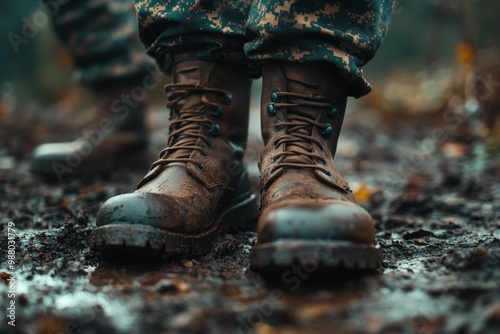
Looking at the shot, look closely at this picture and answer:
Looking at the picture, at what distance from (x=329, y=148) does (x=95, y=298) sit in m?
0.89

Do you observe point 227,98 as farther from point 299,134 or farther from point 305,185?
point 305,185

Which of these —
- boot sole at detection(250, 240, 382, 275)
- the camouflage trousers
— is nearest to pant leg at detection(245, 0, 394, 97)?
the camouflage trousers

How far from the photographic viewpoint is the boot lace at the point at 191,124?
6.36 ft

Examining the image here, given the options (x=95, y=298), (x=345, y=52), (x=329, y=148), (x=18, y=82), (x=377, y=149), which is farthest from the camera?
(x=18, y=82)

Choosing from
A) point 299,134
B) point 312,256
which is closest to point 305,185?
point 299,134

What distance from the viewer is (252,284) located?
148 centimetres

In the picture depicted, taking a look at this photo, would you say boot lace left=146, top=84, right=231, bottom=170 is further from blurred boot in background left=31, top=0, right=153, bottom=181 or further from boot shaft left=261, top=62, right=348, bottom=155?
blurred boot in background left=31, top=0, right=153, bottom=181

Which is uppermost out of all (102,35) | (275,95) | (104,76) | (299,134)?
(102,35)

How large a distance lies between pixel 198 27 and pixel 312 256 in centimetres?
94

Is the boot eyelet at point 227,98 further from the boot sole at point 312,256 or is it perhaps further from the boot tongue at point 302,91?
the boot sole at point 312,256

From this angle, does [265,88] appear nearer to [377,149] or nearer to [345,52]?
[345,52]

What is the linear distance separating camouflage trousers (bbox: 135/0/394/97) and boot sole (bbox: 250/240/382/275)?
22.7 inches

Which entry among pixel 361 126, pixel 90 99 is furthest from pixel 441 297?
pixel 90 99

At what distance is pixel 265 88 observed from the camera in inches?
71.9
